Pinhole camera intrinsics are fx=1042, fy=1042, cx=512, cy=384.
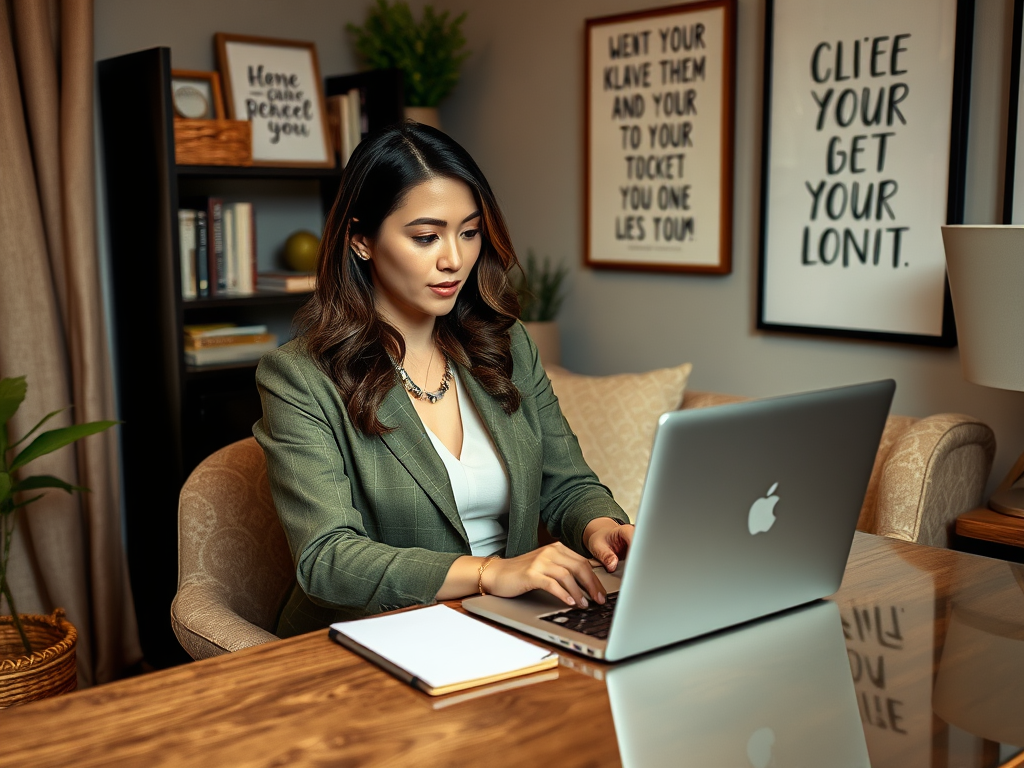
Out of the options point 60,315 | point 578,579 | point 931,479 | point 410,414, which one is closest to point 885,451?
point 931,479

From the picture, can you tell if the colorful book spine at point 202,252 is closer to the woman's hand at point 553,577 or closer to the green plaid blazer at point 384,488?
the green plaid blazer at point 384,488

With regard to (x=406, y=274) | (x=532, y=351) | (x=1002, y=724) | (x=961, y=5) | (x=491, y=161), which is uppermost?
(x=961, y=5)

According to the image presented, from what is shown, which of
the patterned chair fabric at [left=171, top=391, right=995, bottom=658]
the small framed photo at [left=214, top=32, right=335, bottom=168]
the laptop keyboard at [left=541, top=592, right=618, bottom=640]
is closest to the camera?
the laptop keyboard at [left=541, top=592, right=618, bottom=640]

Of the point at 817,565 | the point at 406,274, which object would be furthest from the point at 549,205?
the point at 817,565

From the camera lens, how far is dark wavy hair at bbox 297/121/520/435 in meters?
1.64

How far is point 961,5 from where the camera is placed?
236cm

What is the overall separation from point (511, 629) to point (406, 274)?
2.21 feet

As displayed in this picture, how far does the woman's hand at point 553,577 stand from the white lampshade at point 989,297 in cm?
116

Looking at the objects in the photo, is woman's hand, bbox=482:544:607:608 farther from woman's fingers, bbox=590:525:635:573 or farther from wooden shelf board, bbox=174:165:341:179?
wooden shelf board, bbox=174:165:341:179

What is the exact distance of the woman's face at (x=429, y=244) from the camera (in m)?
1.64

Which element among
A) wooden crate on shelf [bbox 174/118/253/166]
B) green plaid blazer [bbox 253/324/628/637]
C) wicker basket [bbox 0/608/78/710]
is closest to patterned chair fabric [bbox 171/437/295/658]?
green plaid blazer [bbox 253/324/628/637]

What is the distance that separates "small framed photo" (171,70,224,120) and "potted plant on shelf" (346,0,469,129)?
1.82 ft

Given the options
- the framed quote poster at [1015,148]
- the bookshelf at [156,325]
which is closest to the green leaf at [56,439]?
the bookshelf at [156,325]

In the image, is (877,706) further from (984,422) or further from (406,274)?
(984,422)
